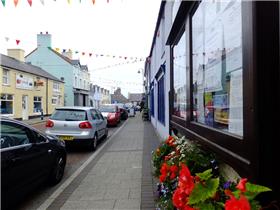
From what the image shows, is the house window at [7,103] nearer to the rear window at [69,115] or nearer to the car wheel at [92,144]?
the rear window at [69,115]

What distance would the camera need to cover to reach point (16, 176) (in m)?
4.86

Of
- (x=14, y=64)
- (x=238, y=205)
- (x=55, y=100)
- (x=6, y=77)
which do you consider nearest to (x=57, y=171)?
(x=238, y=205)

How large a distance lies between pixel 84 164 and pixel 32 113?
27.5 m

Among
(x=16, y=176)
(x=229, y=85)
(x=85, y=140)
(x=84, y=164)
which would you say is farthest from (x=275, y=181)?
(x=85, y=140)

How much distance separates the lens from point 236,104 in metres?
2.73

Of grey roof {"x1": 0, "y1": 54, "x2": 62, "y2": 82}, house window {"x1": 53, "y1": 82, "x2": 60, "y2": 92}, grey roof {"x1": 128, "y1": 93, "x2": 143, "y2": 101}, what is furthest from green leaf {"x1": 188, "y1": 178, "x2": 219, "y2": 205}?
grey roof {"x1": 128, "y1": 93, "x2": 143, "y2": 101}

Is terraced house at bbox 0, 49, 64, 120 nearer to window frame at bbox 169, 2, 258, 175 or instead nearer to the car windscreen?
the car windscreen

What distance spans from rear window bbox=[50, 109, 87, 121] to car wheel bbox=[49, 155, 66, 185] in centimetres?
417

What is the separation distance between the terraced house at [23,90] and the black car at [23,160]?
76.4ft

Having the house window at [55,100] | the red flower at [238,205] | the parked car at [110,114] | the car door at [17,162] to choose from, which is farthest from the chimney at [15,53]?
the red flower at [238,205]

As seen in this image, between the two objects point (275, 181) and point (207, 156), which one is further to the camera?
point (207, 156)

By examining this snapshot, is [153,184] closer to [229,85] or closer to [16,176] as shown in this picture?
[16,176]

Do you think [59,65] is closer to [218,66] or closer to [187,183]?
[218,66]

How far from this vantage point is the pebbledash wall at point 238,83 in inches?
81.1
